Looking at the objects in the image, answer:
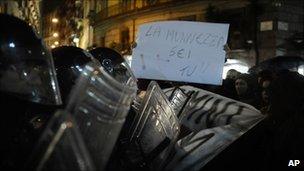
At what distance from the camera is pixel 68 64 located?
3592 millimetres

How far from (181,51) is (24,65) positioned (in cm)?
187

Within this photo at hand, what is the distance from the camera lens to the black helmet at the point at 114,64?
177 inches

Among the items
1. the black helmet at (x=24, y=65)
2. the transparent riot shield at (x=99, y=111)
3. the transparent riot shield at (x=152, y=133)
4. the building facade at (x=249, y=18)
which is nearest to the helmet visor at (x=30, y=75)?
the black helmet at (x=24, y=65)

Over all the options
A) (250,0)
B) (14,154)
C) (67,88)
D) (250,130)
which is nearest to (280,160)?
(250,130)

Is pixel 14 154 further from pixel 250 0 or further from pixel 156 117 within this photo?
pixel 250 0

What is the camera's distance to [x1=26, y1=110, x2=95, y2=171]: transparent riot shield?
1.65m

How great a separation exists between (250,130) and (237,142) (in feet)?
0.36

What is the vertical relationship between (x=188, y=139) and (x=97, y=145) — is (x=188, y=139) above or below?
below

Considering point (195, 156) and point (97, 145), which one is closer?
point (97, 145)

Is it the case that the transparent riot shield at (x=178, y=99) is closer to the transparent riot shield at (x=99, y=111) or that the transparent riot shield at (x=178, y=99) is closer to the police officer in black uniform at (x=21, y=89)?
the police officer in black uniform at (x=21, y=89)

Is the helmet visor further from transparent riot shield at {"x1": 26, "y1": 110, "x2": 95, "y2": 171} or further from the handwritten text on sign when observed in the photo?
the handwritten text on sign

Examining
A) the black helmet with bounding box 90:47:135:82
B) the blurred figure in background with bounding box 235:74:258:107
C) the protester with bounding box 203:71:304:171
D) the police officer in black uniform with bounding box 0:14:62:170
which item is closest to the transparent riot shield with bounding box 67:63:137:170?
the police officer in black uniform with bounding box 0:14:62:170

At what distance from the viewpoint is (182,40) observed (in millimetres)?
4137

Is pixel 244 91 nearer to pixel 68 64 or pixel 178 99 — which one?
pixel 178 99
